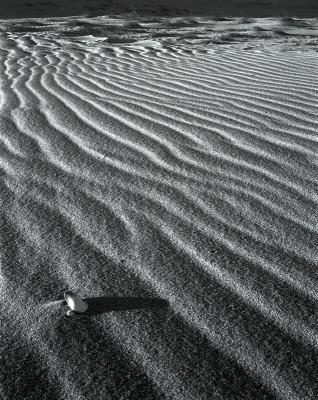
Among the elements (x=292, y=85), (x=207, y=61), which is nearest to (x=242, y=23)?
(x=207, y=61)

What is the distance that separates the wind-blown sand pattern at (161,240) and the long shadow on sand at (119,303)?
0.03 m

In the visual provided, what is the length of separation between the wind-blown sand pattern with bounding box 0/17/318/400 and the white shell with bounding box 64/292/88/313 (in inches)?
1.2

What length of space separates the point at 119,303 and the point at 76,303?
127mm

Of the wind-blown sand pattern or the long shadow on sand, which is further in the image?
the long shadow on sand

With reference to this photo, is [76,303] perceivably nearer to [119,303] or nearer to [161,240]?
[119,303]

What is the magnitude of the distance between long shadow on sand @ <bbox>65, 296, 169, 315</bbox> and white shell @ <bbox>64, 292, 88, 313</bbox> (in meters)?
0.02

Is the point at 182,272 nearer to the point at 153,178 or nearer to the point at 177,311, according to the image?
the point at 177,311

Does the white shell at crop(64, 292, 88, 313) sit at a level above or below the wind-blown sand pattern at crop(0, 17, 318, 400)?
above

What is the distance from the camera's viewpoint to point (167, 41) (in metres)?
9.08

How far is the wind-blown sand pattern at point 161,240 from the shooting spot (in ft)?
4.46

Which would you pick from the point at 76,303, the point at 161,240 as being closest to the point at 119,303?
the point at 76,303

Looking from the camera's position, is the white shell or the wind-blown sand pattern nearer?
the wind-blown sand pattern

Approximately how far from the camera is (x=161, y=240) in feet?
6.53

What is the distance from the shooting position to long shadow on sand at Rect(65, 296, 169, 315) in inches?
62.5
